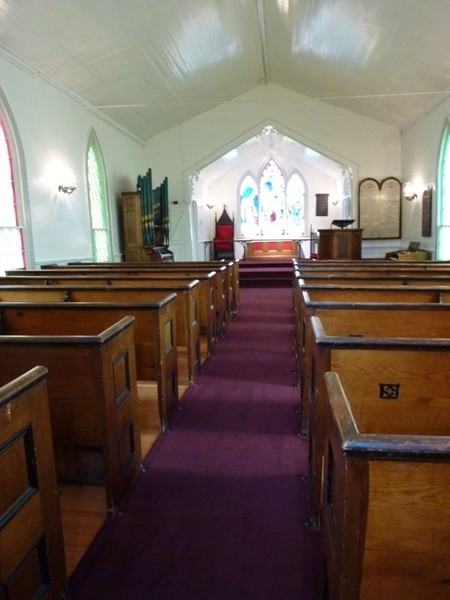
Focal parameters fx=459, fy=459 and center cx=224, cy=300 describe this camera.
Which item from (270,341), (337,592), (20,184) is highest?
(20,184)

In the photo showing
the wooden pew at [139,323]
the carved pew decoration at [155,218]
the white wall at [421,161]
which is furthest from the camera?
the carved pew decoration at [155,218]

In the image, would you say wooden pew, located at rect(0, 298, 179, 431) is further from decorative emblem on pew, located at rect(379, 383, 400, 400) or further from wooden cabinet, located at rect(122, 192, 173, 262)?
wooden cabinet, located at rect(122, 192, 173, 262)

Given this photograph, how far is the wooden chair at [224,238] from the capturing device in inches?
536

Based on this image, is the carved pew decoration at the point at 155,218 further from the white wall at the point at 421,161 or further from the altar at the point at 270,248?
the white wall at the point at 421,161

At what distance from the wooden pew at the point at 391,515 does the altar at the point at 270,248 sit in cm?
1278

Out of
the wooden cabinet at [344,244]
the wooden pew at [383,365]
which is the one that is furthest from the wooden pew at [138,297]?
the wooden cabinet at [344,244]

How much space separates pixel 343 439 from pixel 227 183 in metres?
13.9

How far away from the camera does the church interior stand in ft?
4.15

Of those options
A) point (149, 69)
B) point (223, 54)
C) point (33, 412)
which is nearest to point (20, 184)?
point (149, 69)

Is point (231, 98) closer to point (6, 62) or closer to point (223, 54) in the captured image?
point (223, 54)

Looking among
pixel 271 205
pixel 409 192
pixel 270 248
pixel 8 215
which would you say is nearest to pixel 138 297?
pixel 8 215

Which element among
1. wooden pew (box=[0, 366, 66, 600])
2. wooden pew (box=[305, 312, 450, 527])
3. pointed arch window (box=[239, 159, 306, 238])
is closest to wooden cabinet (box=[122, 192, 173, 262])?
pointed arch window (box=[239, 159, 306, 238])

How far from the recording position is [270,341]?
15.6ft

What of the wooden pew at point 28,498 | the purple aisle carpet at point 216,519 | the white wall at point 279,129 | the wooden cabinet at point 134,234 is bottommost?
the purple aisle carpet at point 216,519
